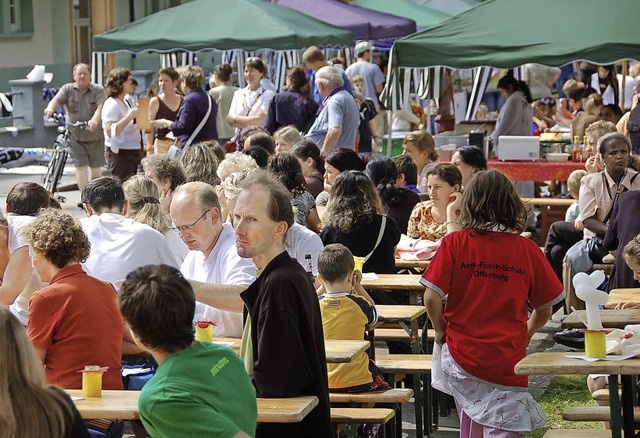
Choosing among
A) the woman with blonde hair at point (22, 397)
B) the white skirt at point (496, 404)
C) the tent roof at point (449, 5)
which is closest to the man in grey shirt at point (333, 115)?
the white skirt at point (496, 404)

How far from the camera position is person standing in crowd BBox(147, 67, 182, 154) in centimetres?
1455

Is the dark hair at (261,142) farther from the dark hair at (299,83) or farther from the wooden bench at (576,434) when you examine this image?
the wooden bench at (576,434)

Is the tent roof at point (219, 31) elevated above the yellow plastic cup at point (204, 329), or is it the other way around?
the tent roof at point (219, 31)

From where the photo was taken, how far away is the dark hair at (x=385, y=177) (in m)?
9.42

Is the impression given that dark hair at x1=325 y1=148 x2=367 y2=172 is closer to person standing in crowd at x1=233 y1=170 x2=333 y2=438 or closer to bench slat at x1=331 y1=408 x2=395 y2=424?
bench slat at x1=331 y1=408 x2=395 y2=424

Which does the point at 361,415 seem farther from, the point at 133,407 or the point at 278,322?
the point at 278,322

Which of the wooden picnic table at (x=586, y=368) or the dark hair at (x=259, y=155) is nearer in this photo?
the wooden picnic table at (x=586, y=368)

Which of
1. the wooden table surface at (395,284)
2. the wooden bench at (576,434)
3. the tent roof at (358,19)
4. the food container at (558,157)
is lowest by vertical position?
the wooden bench at (576,434)

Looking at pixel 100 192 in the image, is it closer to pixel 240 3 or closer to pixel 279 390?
pixel 279 390

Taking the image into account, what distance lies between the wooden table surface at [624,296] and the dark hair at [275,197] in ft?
9.55

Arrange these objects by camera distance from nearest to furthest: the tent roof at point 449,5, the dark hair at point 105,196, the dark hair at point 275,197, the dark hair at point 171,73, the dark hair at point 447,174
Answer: the dark hair at point 275,197, the dark hair at point 105,196, the dark hair at point 447,174, the dark hair at point 171,73, the tent roof at point 449,5

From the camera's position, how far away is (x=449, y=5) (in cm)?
2517

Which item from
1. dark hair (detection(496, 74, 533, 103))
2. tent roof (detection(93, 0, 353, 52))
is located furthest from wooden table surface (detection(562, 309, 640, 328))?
tent roof (detection(93, 0, 353, 52))

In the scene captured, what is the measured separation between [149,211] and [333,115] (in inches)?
228
